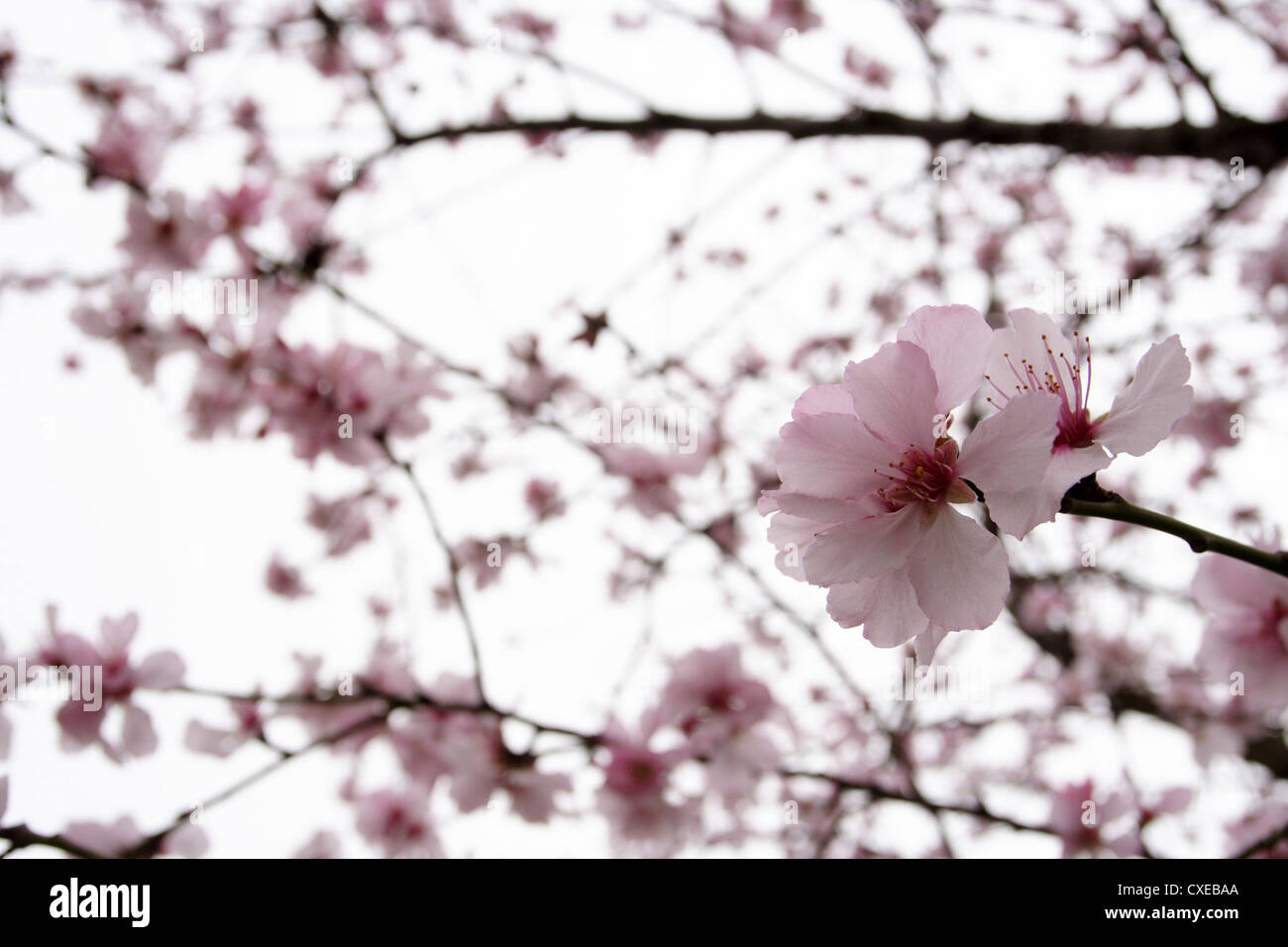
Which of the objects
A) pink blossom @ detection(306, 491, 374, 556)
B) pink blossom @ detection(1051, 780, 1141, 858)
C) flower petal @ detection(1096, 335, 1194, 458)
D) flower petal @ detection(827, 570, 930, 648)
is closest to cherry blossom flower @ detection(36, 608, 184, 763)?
pink blossom @ detection(306, 491, 374, 556)

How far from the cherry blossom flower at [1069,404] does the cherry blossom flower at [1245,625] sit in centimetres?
43

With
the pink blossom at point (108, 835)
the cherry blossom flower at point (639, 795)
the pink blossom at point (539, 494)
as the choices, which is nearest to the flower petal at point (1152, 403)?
the cherry blossom flower at point (639, 795)

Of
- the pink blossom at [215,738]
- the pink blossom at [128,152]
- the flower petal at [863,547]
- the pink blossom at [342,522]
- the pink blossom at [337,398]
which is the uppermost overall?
the pink blossom at [128,152]

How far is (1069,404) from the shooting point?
2.44 ft

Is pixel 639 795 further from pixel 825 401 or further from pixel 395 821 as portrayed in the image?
pixel 825 401

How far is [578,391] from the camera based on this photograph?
11.3ft

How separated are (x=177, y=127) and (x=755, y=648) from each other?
3.73 metres

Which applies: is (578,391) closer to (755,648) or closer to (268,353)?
(268,353)

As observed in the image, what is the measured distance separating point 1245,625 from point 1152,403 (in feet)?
1.90

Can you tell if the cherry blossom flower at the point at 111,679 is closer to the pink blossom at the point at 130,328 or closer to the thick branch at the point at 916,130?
the pink blossom at the point at 130,328

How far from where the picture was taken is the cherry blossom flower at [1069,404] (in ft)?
2.04

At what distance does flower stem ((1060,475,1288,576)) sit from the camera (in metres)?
0.58

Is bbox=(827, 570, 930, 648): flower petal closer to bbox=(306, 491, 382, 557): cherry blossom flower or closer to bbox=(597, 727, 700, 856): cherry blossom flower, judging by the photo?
bbox=(597, 727, 700, 856): cherry blossom flower
